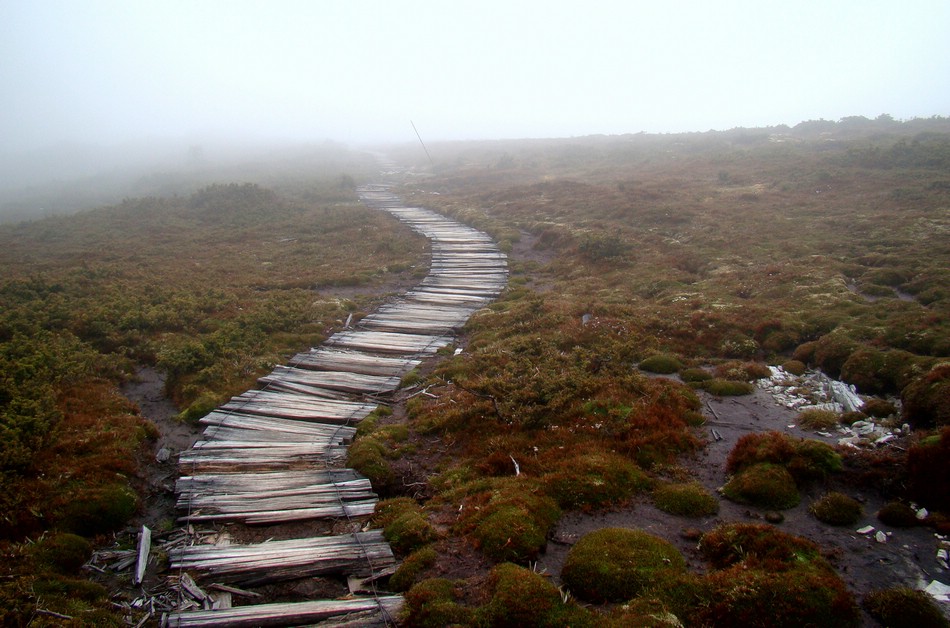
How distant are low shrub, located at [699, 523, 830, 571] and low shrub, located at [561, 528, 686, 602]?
60cm

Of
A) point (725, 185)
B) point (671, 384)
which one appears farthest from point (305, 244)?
point (725, 185)

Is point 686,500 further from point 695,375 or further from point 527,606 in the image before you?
point 695,375

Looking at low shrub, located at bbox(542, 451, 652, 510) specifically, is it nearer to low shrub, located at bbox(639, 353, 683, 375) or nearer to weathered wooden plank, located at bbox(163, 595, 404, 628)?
weathered wooden plank, located at bbox(163, 595, 404, 628)

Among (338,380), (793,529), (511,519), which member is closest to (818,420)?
A: (793,529)

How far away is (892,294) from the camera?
59.7 ft

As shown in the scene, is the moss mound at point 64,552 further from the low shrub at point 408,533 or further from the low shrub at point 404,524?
the low shrub at point 408,533

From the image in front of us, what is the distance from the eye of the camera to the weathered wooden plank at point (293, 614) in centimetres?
719

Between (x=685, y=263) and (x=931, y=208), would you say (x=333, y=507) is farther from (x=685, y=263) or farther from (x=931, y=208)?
(x=931, y=208)

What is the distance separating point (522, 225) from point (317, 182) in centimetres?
3708

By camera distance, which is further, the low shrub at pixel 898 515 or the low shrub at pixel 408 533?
the low shrub at pixel 408 533

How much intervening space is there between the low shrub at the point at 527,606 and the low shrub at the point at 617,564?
49 centimetres

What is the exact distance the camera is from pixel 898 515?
7.97 meters

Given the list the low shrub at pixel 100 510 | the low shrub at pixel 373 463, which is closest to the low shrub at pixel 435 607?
the low shrub at pixel 373 463

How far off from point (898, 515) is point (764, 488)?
1893mm
